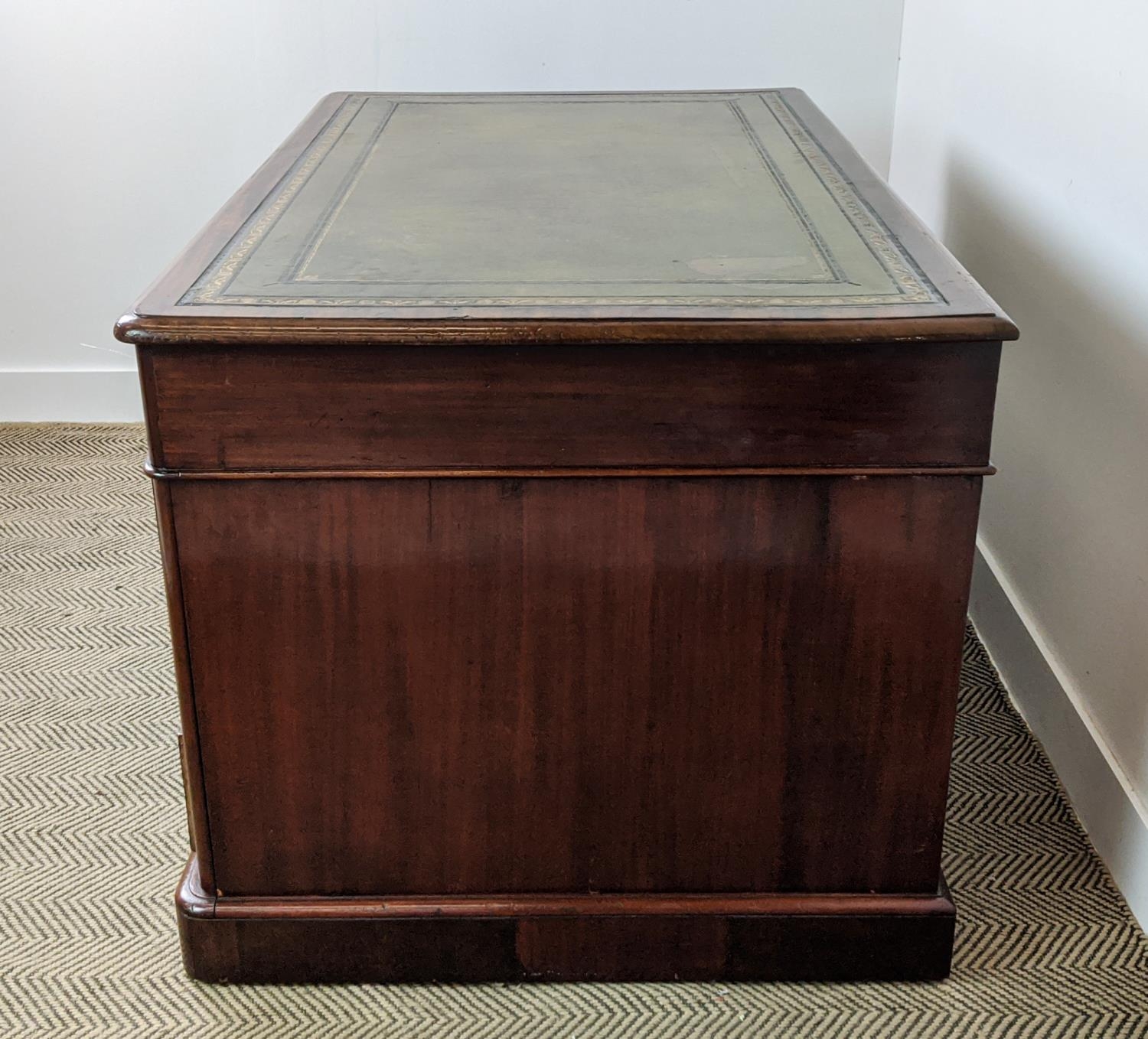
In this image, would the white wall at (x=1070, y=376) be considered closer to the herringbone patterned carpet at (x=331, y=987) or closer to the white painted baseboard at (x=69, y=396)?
the herringbone patterned carpet at (x=331, y=987)

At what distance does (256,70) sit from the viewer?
233 centimetres

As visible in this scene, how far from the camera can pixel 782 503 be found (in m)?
1.05

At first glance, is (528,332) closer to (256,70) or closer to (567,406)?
(567,406)

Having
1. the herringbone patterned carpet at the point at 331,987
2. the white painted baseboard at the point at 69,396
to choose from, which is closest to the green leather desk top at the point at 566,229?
the herringbone patterned carpet at the point at 331,987

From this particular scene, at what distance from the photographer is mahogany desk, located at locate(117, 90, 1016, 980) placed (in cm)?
101

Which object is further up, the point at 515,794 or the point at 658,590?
the point at 658,590

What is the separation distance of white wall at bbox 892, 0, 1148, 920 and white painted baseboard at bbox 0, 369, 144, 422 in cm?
159

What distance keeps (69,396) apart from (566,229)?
5.29ft

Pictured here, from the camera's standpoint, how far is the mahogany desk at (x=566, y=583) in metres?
1.01

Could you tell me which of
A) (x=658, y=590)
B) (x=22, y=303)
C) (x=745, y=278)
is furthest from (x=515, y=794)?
(x=22, y=303)

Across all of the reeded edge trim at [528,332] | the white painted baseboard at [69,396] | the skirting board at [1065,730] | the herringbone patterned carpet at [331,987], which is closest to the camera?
the reeded edge trim at [528,332]

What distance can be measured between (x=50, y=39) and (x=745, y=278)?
1719mm

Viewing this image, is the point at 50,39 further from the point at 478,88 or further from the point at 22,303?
the point at 478,88

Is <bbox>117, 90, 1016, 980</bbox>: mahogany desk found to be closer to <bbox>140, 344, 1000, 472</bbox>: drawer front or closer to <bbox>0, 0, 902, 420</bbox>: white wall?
<bbox>140, 344, 1000, 472</bbox>: drawer front
